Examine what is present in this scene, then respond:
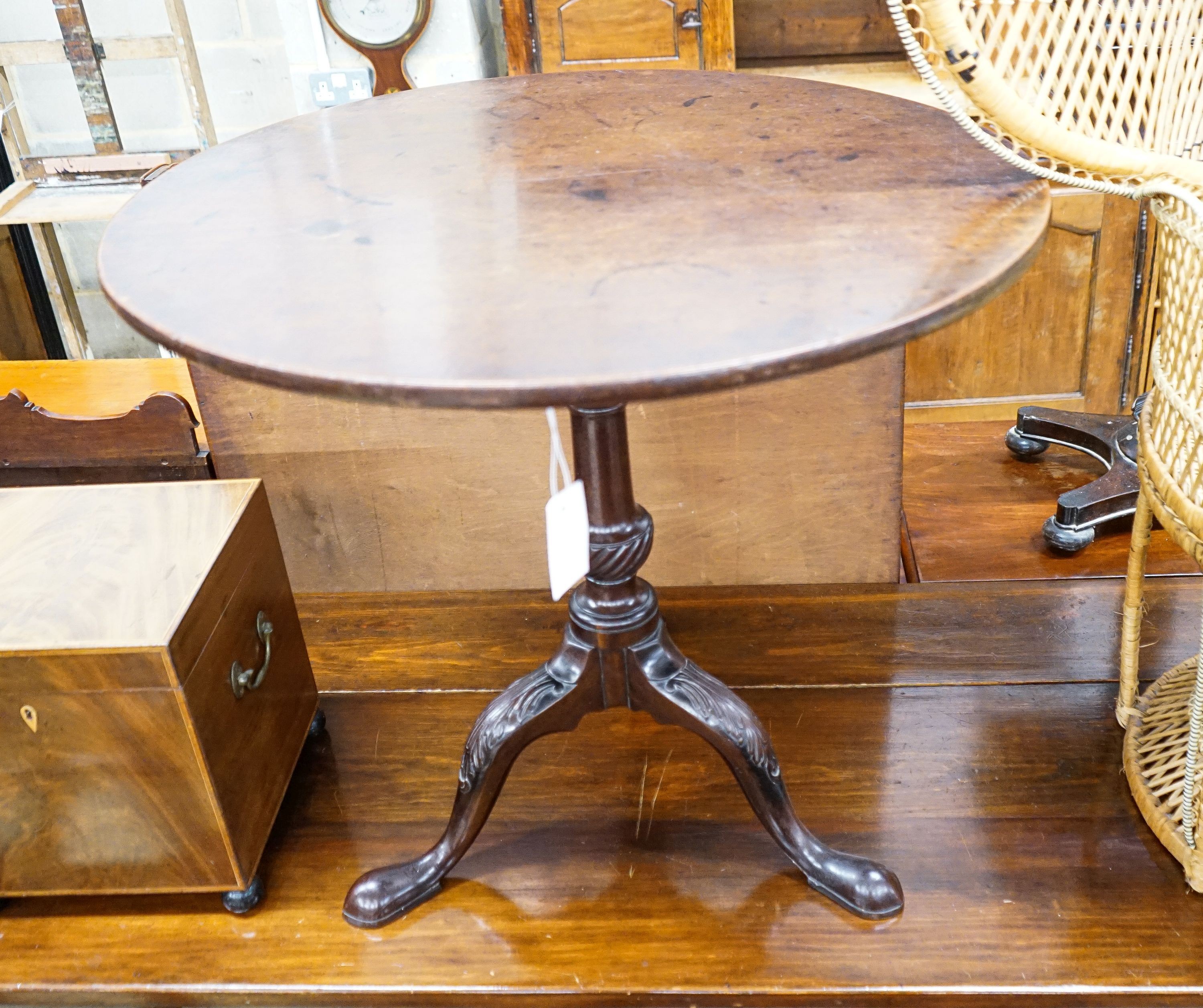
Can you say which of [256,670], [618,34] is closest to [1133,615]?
[256,670]

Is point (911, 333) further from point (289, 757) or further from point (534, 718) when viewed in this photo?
point (289, 757)

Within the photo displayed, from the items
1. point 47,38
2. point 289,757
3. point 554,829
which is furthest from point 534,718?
point 47,38

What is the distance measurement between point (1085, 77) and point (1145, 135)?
0.56ft

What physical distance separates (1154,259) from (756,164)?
1826 mm

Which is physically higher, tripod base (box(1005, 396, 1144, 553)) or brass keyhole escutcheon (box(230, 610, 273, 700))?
brass keyhole escutcheon (box(230, 610, 273, 700))

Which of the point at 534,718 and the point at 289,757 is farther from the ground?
the point at 534,718

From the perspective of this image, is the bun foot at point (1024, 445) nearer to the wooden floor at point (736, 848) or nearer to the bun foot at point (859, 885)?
the wooden floor at point (736, 848)

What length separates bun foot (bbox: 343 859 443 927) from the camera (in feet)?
3.54

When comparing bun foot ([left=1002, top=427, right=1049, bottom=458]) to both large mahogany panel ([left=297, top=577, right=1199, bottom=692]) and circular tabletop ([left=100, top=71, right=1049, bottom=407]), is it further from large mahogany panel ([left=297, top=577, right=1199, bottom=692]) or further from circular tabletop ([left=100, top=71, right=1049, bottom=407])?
circular tabletop ([left=100, top=71, right=1049, bottom=407])

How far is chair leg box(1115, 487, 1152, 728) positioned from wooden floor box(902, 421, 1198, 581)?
1.02 ft

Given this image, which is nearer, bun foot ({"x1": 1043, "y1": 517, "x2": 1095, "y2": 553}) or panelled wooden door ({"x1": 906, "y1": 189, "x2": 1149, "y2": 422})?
bun foot ({"x1": 1043, "y1": 517, "x2": 1095, "y2": 553})

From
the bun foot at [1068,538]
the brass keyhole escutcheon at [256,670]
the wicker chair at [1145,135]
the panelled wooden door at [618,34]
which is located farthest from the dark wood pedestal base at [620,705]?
the panelled wooden door at [618,34]

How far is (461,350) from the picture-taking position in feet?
2.17

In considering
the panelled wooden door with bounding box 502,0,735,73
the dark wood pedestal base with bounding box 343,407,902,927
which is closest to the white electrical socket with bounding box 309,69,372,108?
the panelled wooden door with bounding box 502,0,735,73
